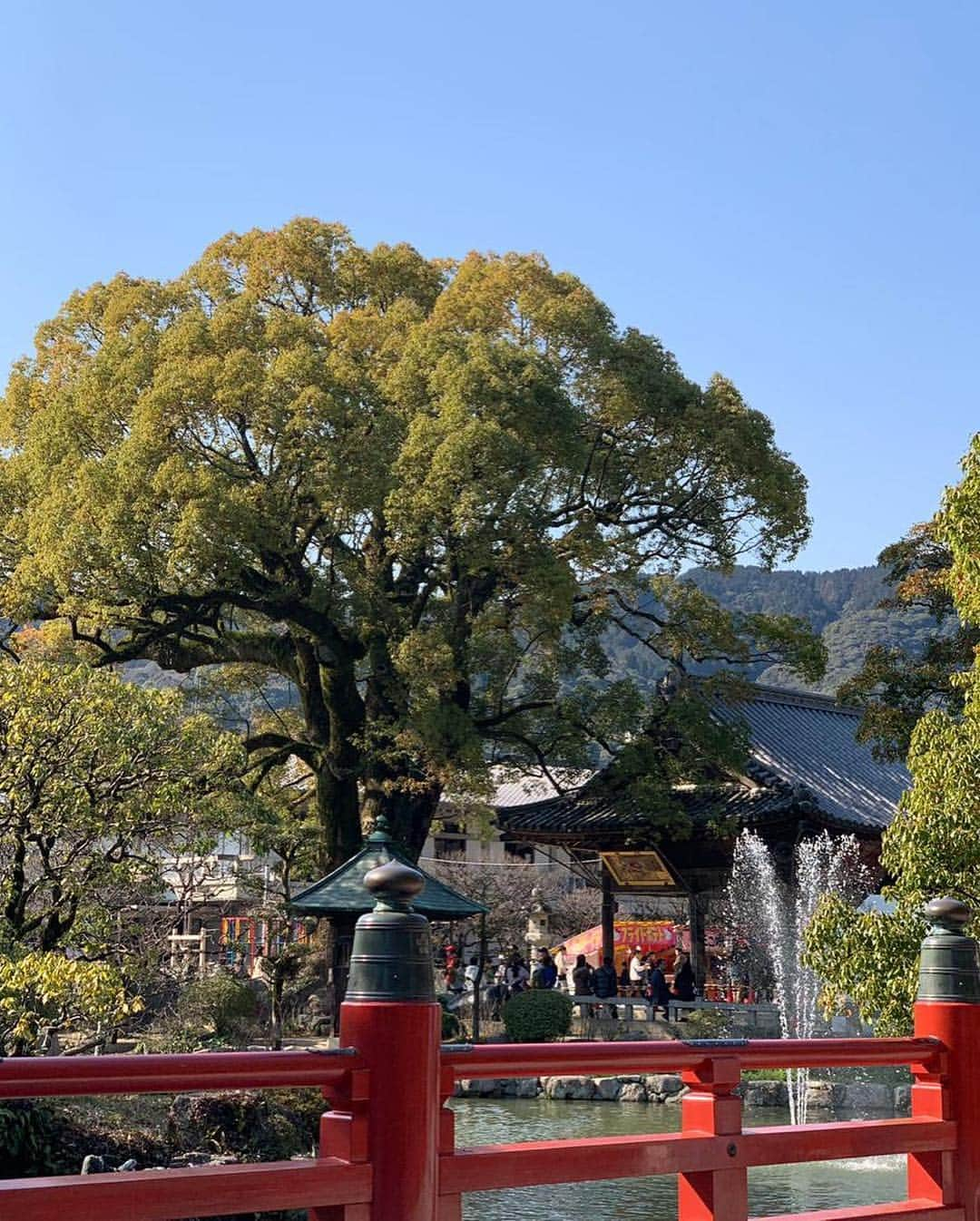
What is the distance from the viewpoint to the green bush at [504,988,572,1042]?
2377cm

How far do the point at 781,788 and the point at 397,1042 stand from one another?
2214 centimetres

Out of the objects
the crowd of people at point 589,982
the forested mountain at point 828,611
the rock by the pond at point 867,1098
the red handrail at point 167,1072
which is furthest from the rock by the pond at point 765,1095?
the forested mountain at point 828,611

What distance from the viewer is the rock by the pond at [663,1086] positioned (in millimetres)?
20062

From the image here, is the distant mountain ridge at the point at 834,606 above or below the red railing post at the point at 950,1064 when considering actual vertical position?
above

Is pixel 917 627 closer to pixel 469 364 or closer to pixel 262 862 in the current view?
pixel 262 862

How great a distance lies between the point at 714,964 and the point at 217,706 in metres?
10.5

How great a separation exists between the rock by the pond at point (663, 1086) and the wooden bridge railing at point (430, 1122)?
15.1 metres

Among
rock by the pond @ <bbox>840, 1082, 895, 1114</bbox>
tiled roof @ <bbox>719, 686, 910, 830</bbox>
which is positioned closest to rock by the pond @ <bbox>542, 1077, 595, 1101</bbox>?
rock by the pond @ <bbox>840, 1082, 895, 1114</bbox>

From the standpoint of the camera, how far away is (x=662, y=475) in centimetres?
2506

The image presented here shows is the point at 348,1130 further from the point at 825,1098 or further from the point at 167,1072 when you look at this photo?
the point at 825,1098

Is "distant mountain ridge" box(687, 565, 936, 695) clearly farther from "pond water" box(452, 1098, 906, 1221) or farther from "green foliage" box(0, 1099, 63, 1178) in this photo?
"green foliage" box(0, 1099, 63, 1178)

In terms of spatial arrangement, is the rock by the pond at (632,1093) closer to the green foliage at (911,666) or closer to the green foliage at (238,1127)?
the green foliage at (911,666)

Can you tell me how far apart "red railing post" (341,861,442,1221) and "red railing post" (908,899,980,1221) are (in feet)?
7.60

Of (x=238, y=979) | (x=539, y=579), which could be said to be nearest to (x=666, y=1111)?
(x=238, y=979)
